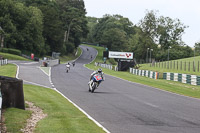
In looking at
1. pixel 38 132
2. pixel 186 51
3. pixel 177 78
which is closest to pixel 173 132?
pixel 38 132

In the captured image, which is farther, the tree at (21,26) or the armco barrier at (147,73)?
the tree at (21,26)

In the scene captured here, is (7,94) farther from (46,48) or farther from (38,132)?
(46,48)

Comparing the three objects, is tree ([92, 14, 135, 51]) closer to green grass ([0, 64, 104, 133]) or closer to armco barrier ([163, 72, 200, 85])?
armco barrier ([163, 72, 200, 85])

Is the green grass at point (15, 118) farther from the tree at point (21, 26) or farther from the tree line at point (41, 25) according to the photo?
the tree at point (21, 26)

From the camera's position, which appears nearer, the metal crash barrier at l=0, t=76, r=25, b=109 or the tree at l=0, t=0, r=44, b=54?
the metal crash barrier at l=0, t=76, r=25, b=109

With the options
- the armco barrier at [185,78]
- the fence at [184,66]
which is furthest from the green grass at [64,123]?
the fence at [184,66]

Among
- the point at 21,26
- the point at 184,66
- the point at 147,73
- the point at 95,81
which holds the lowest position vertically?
the point at 147,73

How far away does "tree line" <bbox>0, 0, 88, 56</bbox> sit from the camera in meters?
88.6

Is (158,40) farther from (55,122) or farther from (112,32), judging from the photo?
(55,122)

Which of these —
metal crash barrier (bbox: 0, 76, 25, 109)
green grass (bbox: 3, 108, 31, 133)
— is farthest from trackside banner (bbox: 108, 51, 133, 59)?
green grass (bbox: 3, 108, 31, 133)

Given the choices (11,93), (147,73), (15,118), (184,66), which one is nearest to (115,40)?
(184,66)

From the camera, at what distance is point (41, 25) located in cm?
10150

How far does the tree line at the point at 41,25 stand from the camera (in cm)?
8862

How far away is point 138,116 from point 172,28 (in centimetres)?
11251
